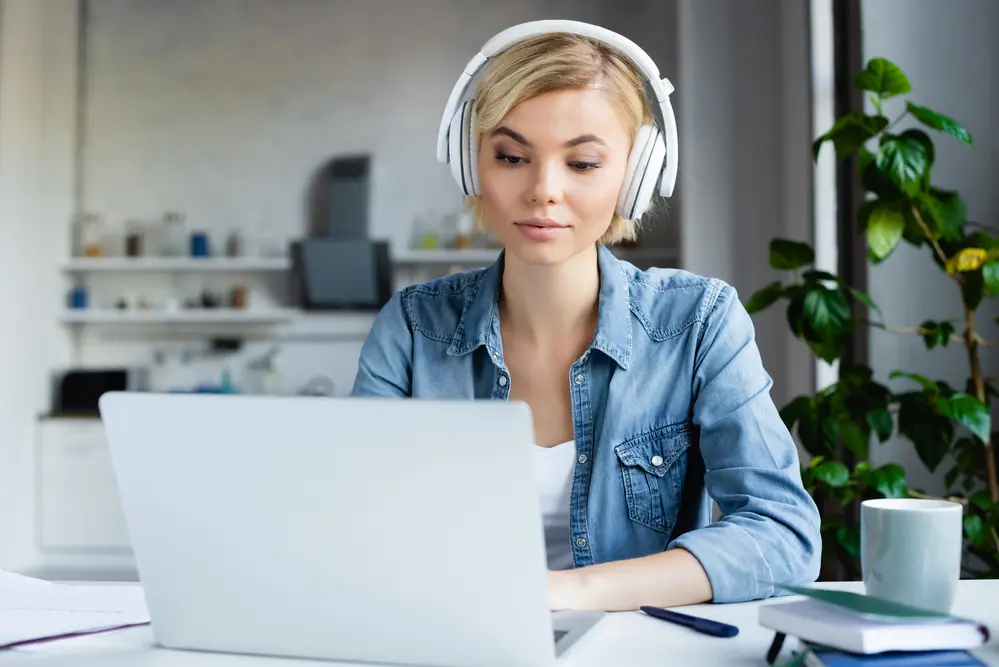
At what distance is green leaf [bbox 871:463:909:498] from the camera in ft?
6.21

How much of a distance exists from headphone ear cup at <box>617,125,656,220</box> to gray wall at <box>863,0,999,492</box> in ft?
4.27

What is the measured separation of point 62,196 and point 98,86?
657mm

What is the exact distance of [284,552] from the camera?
2.34 feet

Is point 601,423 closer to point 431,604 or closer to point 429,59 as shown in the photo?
point 431,604

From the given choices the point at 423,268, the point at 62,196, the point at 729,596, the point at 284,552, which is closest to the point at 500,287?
the point at 729,596

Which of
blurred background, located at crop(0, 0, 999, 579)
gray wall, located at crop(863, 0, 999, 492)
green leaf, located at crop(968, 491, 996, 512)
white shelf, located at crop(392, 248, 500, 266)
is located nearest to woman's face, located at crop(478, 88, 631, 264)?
green leaf, located at crop(968, 491, 996, 512)

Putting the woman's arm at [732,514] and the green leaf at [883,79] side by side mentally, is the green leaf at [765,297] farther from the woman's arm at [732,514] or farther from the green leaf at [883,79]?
the woman's arm at [732,514]

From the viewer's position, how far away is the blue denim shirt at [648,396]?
1163mm

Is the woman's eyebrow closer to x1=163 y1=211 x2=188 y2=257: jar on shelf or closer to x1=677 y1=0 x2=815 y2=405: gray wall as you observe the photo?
x1=677 y1=0 x2=815 y2=405: gray wall

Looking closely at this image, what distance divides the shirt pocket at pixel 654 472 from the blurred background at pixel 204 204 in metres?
3.04

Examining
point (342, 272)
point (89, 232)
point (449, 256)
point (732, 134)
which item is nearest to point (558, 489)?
point (732, 134)

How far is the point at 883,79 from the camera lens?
2.03 meters

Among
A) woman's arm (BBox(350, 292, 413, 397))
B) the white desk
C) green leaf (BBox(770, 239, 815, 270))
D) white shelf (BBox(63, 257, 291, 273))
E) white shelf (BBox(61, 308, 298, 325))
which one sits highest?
white shelf (BBox(63, 257, 291, 273))

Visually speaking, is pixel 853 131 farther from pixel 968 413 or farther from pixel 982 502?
pixel 982 502
